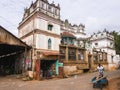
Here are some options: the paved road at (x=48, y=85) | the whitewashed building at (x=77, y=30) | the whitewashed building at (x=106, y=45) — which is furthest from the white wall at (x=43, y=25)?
the whitewashed building at (x=106, y=45)

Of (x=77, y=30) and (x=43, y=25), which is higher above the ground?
(x=77, y=30)

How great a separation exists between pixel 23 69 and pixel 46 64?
4323 mm

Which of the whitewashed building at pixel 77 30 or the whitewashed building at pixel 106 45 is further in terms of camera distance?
the whitewashed building at pixel 106 45

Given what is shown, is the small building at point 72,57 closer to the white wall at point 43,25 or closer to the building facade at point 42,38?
the building facade at point 42,38

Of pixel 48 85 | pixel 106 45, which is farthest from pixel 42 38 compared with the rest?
pixel 106 45

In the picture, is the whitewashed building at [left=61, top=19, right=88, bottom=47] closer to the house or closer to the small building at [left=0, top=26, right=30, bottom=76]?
the house

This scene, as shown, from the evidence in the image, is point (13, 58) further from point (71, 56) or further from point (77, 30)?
point (77, 30)

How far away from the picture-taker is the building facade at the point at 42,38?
79.4 feet

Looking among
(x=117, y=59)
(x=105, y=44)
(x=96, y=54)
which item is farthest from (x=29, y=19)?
(x=117, y=59)

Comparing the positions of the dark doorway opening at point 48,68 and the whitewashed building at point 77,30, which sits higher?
the whitewashed building at point 77,30

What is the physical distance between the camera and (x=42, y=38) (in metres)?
25.3

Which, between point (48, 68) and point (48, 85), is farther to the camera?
point (48, 68)

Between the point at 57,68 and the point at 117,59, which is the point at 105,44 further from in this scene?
the point at 57,68

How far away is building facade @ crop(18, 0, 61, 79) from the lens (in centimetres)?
2419
